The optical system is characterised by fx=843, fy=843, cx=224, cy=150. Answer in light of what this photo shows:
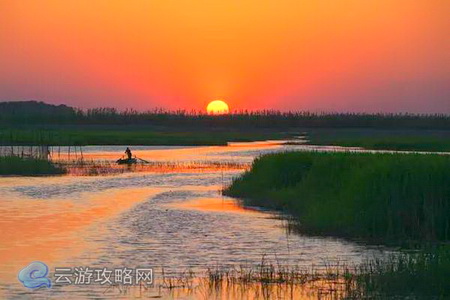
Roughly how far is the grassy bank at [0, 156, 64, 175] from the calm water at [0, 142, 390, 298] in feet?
19.7

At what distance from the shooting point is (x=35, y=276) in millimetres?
14023

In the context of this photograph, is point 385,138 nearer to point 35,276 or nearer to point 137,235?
point 137,235

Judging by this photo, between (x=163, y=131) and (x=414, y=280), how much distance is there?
89.0 m

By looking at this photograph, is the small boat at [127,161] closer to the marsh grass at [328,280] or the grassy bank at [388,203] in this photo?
the grassy bank at [388,203]

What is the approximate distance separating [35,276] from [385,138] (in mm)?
67738

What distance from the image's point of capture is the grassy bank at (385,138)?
207 ft

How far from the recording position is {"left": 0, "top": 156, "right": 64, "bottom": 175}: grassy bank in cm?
3728

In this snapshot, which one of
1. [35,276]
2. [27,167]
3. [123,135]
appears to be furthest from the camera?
[123,135]

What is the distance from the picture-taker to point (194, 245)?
1752 centimetres

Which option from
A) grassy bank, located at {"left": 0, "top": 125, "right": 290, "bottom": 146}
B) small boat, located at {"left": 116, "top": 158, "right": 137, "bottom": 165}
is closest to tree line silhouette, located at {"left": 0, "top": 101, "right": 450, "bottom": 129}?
grassy bank, located at {"left": 0, "top": 125, "right": 290, "bottom": 146}

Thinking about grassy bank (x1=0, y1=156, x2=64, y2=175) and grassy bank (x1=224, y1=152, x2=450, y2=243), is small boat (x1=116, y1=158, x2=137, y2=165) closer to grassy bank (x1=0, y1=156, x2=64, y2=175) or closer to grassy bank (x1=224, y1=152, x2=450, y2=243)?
grassy bank (x1=0, y1=156, x2=64, y2=175)

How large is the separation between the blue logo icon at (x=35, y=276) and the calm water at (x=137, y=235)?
6.3 inches

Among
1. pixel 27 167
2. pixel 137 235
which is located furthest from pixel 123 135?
pixel 137 235

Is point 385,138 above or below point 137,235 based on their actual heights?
above
